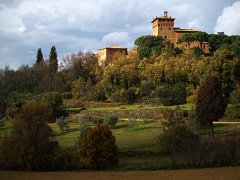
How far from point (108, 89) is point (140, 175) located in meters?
41.8

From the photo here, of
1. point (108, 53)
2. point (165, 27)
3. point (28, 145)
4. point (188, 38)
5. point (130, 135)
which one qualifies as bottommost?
point (130, 135)

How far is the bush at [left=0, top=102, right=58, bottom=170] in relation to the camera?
2748cm

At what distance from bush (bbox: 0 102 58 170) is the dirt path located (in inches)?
69.4

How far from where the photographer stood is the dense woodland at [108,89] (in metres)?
27.7

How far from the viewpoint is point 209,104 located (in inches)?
1487

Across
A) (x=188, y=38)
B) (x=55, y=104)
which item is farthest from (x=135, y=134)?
(x=188, y=38)

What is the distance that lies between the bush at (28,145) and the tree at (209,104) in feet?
51.0

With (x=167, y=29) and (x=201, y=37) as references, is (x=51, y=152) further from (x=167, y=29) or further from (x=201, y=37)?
(x=167, y=29)

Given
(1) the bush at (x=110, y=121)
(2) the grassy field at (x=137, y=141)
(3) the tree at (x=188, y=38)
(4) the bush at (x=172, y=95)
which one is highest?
(3) the tree at (x=188, y=38)

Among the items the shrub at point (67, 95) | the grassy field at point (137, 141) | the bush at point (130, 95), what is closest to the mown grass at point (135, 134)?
the grassy field at point (137, 141)

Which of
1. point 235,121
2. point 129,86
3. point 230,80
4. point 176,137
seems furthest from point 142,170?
point 129,86

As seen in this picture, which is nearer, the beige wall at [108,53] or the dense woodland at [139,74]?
the dense woodland at [139,74]

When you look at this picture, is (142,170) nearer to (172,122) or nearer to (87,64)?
(172,122)

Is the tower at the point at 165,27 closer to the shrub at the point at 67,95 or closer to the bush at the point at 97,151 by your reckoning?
the shrub at the point at 67,95
